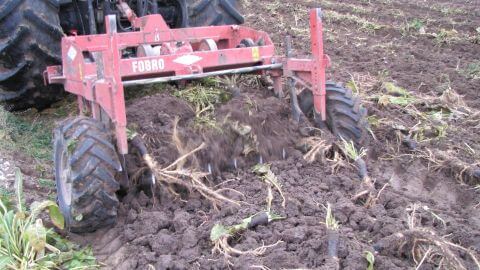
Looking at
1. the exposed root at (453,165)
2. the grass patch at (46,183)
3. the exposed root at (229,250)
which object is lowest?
the exposed root at (453,165)

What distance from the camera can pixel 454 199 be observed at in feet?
13.1

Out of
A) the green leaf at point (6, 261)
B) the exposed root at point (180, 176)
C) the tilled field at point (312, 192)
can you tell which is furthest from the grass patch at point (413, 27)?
the green leaf at point (6, 261)

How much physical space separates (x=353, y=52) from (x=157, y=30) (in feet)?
16.1

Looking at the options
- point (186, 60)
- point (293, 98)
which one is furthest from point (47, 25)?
→ point (293, 98)

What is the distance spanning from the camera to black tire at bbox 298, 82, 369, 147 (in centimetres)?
435

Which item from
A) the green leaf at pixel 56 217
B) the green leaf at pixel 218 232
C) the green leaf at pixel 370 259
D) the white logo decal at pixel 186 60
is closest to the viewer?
the green leaf at pixel 370 259

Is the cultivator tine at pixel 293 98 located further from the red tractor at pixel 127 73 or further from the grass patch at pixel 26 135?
the grass patch at pixel 26 135

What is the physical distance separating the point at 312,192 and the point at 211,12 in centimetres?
263

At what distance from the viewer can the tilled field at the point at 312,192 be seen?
2.98m

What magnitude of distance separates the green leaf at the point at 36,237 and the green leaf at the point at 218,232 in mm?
942

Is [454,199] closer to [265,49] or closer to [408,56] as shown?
[265,49]

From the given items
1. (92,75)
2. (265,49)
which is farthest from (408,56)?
(92,75)

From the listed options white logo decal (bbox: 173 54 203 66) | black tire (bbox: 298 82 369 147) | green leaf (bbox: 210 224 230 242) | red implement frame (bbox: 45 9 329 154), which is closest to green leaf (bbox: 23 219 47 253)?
red implement frame (bbox: 45 9 329 154)

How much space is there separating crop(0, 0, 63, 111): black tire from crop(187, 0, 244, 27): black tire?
1.42m
